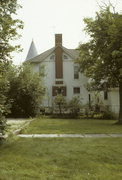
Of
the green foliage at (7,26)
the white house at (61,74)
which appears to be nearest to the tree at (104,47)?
the green foliage at (7,26)

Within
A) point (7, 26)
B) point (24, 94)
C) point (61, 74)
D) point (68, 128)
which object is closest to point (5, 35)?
point (7, 26)

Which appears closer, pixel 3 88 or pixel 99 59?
pixel 3 88

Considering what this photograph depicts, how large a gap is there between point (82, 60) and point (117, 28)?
4.77 metres

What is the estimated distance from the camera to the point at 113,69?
1998 cm

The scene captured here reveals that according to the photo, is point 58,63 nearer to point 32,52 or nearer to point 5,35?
point 32,52

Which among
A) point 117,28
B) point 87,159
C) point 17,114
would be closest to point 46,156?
point 87,159

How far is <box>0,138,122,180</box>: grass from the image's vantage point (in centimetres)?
505

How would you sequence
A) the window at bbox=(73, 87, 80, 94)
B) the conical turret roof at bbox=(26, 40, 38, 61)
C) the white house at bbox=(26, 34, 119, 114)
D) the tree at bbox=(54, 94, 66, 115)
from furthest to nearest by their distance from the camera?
the conical turret roof at bbox=(26, 40, 38, 61) → the window at bbox=(73, 87, 80, 94) → the white house at bbox=(26, 34, 119, 114) → the tree at bbox=(54, 94, 66, 115)

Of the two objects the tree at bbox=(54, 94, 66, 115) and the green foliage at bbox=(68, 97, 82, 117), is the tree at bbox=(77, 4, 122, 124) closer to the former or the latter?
the green foliage at bbox=(68, 97, 82, 117)

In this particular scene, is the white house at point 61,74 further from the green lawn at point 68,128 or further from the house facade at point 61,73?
the green lawn at point 68,128

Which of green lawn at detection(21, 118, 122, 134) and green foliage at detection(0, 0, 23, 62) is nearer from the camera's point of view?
green foliage at detection(0, 0, 23, 62)

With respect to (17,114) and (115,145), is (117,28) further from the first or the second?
(17,114)

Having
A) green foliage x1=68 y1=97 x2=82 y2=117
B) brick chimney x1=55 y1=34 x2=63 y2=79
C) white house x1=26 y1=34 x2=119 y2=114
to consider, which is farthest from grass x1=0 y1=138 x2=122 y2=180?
brick chimney x1=55 y1=34 x2=63 y2=79

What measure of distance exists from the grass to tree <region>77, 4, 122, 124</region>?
10.9m
